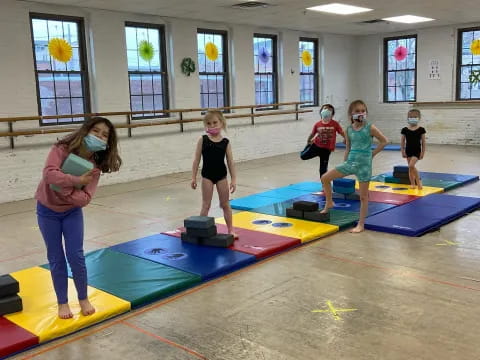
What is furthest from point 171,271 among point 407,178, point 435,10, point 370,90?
point 370,90

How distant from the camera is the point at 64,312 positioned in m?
3.61

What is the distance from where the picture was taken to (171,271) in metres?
4.48

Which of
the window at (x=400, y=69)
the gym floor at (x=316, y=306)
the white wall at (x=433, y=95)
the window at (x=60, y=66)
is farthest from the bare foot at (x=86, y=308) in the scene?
the window at (x=400, y=69)

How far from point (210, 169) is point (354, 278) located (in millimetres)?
1780

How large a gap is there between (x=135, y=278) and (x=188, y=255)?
0.71 metres

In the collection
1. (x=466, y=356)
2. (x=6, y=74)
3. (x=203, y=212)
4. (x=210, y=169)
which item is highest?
(x=6, y=74)

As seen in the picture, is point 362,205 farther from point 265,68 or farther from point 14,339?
point 265,68

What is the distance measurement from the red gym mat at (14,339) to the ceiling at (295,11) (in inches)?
263

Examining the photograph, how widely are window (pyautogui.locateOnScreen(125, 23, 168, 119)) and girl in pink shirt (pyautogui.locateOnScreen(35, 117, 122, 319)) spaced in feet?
23.2

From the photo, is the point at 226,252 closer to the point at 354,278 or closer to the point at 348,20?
the point at 354,278

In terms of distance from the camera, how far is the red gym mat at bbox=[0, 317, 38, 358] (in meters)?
3.22

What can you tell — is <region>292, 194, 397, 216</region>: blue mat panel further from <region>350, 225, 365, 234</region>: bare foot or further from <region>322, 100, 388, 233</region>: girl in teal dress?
<region>322, 100, 388, 233</region>: girl in teal dress

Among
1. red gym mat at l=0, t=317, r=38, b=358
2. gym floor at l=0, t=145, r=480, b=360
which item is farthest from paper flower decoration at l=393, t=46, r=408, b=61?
red gym mat at l=0, t=317, r=38, b=358

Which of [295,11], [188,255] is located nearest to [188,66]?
[295,11]
